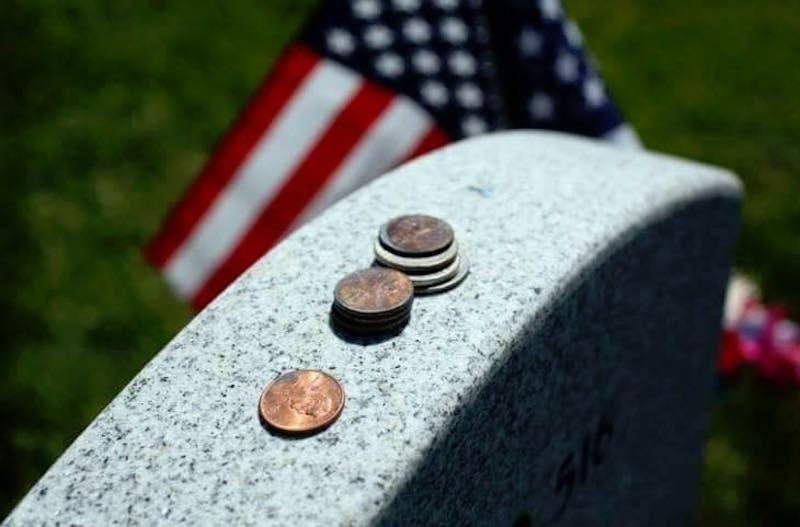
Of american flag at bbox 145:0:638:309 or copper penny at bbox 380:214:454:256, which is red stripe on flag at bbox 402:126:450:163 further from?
copper penny at bbox 380:214:454:256

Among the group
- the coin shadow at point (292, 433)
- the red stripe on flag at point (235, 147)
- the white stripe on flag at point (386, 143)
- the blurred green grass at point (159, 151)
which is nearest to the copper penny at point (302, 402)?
the coin shadow at point (292, 433)

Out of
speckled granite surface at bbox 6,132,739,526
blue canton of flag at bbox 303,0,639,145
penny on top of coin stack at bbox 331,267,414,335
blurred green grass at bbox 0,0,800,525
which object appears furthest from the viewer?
blurred green grass at bbox 0,0,800,525

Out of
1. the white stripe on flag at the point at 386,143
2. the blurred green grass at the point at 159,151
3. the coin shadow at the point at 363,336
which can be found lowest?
the blurred green grass at the point at 159,151

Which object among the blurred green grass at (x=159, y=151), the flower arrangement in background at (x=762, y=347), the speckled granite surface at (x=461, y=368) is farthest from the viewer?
the flower arrangement in background at (x=762, y=347)

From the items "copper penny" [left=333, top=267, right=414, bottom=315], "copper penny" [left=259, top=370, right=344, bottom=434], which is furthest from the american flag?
"copper penny" [left=259, top=370, right=344, bottom=434]

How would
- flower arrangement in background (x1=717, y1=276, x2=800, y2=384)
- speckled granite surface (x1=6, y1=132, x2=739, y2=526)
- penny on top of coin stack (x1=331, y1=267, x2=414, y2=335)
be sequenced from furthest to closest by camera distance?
flower arrangement in background (x1=717, y1=276, x2=800, y2=384), penny on top of coin stack (x1=331, y1=267, x2=414, y2=335), speckled granite surface (x1=6, y1=132, x2=739, y2=526)

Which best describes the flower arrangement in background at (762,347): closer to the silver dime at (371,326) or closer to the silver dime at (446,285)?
the silver dime at (446,285)
